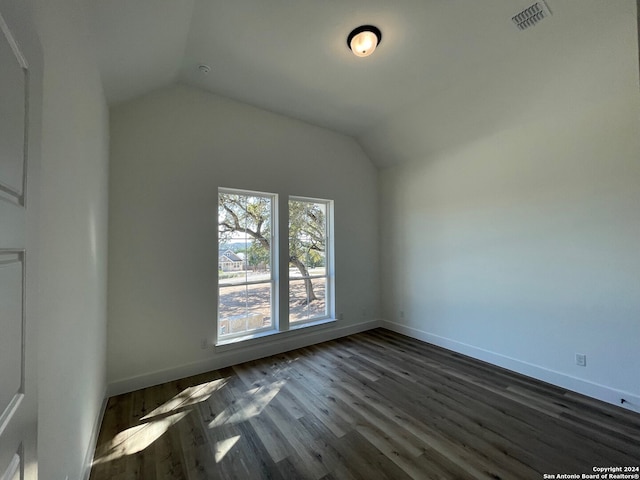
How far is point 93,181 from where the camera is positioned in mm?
1927

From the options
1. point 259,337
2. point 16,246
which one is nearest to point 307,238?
point 259,337

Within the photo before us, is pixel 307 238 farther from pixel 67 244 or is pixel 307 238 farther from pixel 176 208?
pixel 67 244

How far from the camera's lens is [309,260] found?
416 cm

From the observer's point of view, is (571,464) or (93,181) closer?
(571,464)

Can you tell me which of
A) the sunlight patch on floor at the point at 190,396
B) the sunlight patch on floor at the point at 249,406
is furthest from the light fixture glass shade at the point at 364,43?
the sunlight patch on floor at the point at 190,396

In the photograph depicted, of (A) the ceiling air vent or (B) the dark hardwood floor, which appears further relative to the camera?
(A) the ceiling air vent

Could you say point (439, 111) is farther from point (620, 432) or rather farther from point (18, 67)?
point (18, 67)

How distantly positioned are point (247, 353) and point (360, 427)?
5.77 feet

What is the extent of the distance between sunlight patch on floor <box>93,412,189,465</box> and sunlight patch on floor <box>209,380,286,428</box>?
36 centimetres

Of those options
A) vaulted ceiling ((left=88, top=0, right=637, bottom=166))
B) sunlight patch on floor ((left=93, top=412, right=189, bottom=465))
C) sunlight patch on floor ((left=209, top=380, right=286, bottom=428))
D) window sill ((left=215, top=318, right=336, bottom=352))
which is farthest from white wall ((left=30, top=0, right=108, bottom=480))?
window sill ((left=215, top=318, right=336, bottom=352))

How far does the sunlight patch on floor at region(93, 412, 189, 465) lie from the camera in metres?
1.92

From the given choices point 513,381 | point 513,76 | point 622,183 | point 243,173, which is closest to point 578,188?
point 622,183

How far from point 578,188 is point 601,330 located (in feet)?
4.60

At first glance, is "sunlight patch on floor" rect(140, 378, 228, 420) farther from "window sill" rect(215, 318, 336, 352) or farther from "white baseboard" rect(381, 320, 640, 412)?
"white baseboard" rect(381, 320, 640, 412)
